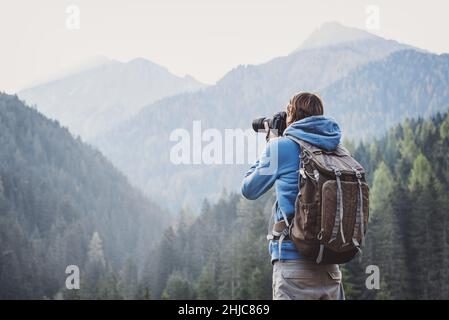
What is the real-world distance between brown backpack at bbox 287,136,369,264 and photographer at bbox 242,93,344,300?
60 millimetres

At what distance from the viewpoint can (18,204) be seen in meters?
46.0

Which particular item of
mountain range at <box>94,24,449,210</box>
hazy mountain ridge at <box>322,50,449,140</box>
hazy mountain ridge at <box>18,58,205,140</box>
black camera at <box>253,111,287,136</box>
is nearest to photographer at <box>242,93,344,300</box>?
black camera at <box>253,111,287,136</box>

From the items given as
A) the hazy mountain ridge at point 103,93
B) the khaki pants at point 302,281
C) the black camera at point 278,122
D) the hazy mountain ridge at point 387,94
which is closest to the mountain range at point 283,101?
the hazy mountain ridge at point 387,94

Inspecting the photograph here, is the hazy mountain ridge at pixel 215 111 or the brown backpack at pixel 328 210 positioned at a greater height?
the hazy mountain ridge at pixel 215 111

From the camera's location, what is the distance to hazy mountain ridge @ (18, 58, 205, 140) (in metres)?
40.6

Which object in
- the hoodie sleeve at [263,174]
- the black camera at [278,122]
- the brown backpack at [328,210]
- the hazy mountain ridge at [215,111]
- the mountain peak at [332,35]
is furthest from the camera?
the hazy mountain ridge at [215,111]

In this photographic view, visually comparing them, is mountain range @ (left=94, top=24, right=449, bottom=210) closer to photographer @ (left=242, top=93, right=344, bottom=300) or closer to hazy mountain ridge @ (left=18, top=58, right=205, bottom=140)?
hazy mountain ridge @ (left=18, top=58, right=205, bottom=140)

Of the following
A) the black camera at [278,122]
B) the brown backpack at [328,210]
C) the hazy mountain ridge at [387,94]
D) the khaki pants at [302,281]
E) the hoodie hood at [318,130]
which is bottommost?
the khaki pants at [302,281]

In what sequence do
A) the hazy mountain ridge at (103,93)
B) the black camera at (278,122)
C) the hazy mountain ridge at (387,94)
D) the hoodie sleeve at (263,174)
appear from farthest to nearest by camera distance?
the hazy mountain ridge at (387,94) < the hazy mountain ridge at (103,93) < the black camera at (278,122) < the hoodie sleeve at (263,174)

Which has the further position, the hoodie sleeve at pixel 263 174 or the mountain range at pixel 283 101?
the mountain range at pixel 283 101

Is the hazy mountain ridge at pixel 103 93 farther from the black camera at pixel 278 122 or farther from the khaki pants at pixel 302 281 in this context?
the khaki pants at pixel 302 281

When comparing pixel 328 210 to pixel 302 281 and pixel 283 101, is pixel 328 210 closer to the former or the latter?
pixel 302 281

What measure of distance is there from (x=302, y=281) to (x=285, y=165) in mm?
605

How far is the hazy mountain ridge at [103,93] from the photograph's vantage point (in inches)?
1599
